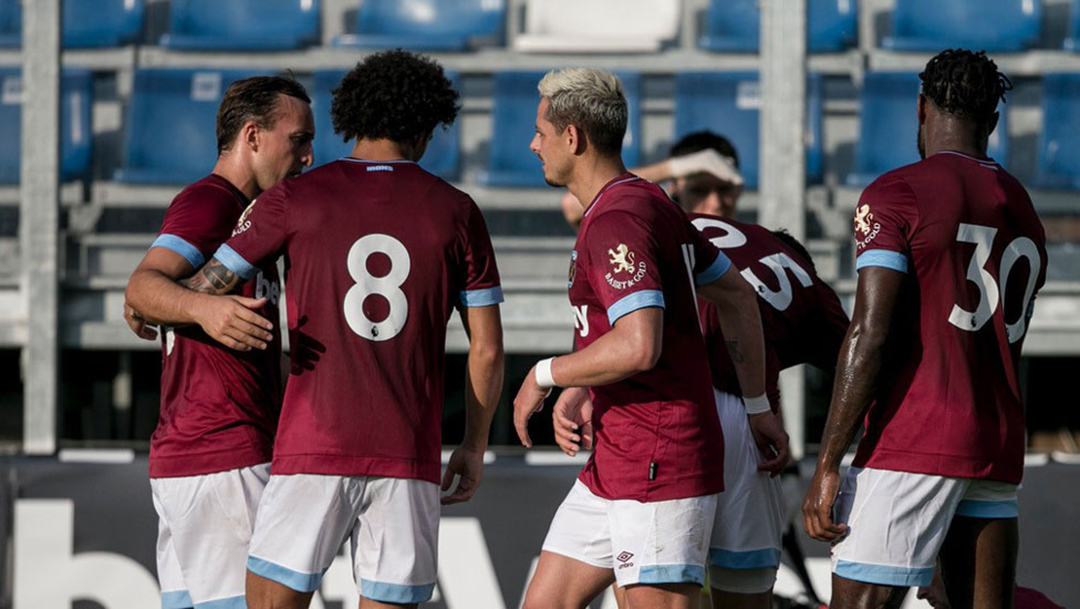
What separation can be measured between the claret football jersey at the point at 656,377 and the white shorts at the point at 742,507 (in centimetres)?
46

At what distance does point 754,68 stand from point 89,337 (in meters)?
3.96

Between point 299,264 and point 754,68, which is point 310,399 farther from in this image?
point 754,68

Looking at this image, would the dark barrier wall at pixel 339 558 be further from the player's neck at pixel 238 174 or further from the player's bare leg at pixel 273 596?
the player's bare leg at pixel 273 596

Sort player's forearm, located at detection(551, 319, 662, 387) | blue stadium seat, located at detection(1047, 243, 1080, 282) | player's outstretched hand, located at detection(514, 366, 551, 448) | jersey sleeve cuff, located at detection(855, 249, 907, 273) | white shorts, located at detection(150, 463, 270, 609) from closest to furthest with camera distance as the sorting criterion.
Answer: player's forearm, located at detection(551, 319, 662, 387), jersey sleeve cuff, located at detection(855, 249, 907, 273), player's outstretched hand, located at detection(514, 366, 551, 448), white shorts, located at detection(150, 463, 270, 609), blue stadium seat, located at detection(1047, 243, 1080, 282)

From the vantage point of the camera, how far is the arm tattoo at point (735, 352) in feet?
12.0

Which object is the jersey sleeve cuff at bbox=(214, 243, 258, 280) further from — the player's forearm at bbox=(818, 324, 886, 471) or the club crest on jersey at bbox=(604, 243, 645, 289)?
the player's forearm at bbox=(818, 324, 886, 471)

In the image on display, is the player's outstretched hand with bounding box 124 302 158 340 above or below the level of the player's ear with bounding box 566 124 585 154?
below

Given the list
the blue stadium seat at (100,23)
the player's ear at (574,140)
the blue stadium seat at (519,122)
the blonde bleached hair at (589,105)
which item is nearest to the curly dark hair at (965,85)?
the blonde bleached hair at (589,105)

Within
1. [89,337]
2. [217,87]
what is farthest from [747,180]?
[89,337]

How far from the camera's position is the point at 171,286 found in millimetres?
3283

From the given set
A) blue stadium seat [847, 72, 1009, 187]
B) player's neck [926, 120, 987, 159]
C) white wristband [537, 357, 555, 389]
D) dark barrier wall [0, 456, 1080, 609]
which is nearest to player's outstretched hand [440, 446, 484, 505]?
white wristband [537, 357, 555, 389]

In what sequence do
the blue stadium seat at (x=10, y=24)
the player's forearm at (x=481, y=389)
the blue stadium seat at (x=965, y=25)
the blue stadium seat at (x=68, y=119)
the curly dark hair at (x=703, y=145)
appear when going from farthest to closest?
the blue stadium seat at (x=965, y=25), the blue stadium seat at (x=68, y=119), the blue stadium seat at (x=10, y=24), the curly dark hair at (x=703, y=145), the player's forearm at (x=481, y=389)

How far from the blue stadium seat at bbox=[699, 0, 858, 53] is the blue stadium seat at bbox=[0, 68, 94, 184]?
3571 millimetres

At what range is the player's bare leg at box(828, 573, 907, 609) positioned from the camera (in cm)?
322
